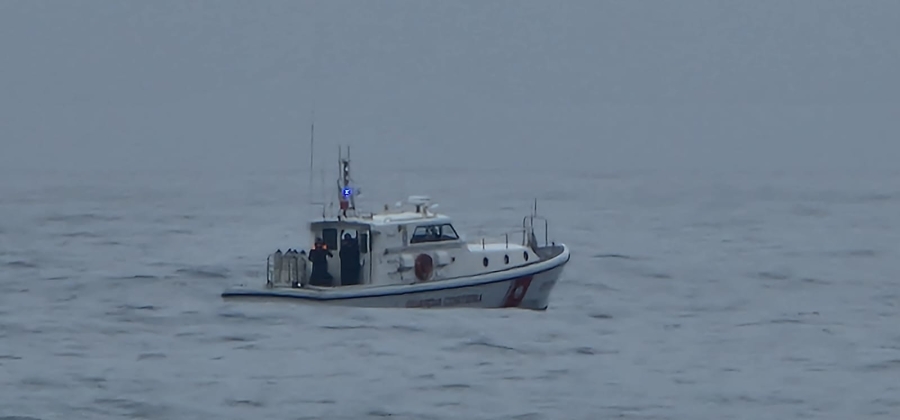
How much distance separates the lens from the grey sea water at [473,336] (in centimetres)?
2398

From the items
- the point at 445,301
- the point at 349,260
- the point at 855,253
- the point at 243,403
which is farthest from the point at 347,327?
the point at 855,253

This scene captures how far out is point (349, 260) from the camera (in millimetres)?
31438

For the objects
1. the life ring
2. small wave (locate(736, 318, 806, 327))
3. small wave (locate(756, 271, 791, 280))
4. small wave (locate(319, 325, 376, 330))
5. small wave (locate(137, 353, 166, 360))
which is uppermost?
the life ring

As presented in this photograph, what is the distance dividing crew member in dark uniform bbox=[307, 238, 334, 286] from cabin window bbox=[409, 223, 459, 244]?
1417 millimetres

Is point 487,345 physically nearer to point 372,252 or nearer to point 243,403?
point 372,252

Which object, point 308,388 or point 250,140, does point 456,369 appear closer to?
point 308,388

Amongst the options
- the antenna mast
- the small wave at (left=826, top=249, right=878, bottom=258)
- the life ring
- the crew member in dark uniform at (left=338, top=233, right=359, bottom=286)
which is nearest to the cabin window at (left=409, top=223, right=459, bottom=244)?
the life ring

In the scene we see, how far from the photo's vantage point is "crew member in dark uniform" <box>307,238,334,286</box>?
31422mm

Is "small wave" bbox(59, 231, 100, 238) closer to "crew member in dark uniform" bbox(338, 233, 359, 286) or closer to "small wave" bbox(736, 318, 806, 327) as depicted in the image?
"crew member in dark uniform" bbox(338, 233, 359, 286)

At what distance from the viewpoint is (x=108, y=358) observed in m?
27.4

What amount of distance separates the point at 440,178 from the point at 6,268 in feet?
201

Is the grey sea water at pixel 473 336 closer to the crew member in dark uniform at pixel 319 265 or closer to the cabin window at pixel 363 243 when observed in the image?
the crew member in dark uniform at pixel 319 265

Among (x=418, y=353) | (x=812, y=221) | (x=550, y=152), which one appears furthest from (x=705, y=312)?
(x=550, y=152)

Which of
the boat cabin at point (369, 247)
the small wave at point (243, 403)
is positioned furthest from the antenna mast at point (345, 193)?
the small wave at point (243, 403)
